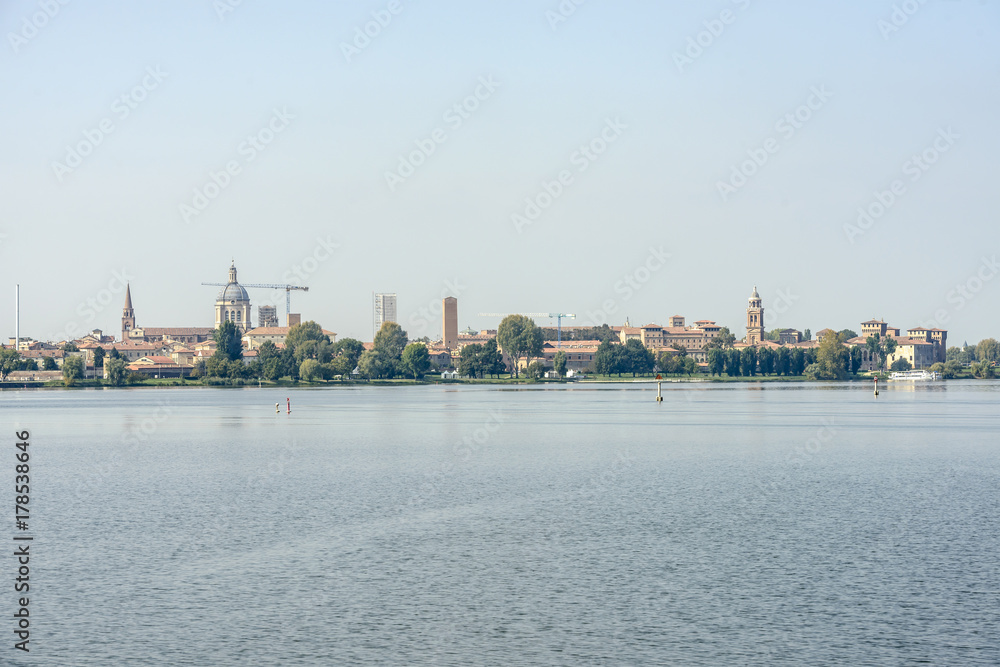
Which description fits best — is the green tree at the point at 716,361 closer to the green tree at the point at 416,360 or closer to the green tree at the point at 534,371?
the green tree at the point at 534,371

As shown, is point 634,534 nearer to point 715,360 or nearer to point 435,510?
point 435,510

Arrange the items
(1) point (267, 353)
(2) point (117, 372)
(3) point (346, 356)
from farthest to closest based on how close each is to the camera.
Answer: (3) point (346, 356) → (1) point (267, 353) → (2) point (117, 372)

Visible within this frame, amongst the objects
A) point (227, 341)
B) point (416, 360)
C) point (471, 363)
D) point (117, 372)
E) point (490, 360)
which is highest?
point (227, 341)

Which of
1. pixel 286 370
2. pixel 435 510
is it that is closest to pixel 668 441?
pixel 435 510

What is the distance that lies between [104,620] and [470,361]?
168 meters

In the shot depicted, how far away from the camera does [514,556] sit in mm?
23109

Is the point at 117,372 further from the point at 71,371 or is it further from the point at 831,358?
the point at 831,358

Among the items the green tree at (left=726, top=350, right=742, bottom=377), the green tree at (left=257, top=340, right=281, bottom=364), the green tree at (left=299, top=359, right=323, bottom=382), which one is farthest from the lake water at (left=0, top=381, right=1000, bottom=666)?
the green tree at (left=726, top=350, right=742, bottom=377)

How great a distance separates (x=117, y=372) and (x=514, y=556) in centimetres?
14974

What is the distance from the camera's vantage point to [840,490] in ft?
111

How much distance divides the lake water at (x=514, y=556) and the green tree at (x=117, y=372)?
119410 millimetres

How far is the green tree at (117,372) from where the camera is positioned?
527ft

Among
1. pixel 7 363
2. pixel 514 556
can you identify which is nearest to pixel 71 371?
pixel 7 363

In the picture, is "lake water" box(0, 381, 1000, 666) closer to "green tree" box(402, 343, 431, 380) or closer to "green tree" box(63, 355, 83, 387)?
"green tree" box(63, 355, 83, 387)
